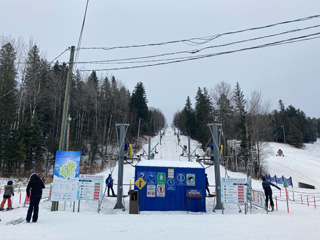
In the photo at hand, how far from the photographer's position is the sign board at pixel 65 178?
9070 mm

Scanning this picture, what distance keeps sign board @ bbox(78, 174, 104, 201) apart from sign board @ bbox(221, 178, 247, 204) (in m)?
6.20

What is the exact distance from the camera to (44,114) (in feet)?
125

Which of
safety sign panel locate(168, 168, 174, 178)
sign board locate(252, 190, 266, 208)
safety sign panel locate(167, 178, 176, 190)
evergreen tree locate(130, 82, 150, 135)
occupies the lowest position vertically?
sign board locate(252, 190, 266, 208)

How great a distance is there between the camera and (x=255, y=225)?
6723mm

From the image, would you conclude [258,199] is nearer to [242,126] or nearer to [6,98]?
[242,126]

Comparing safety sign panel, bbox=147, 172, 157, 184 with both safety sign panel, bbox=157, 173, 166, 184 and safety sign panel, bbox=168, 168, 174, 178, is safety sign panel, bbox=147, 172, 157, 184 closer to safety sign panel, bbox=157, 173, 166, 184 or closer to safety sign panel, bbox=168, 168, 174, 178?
safety sign panel, bbox=157, 173, 166, 184

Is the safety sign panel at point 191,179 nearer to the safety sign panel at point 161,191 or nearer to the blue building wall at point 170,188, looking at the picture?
the blue building wall at point 170,188

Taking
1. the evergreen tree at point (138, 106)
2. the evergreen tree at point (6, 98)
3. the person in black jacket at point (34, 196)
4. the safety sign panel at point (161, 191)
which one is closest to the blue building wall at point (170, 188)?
the safety sign panel at point (161, 191)

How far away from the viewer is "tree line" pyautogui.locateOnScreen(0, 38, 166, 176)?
85.6ft

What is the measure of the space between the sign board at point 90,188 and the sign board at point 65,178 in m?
0.95

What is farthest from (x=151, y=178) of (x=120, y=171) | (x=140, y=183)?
(x=120, y=171)

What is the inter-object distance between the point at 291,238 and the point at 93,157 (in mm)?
33944

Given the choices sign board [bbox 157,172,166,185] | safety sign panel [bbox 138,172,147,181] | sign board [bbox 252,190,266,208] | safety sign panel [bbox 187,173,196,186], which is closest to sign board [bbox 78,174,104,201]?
safety sign panel [bbox 138,172,147,181]

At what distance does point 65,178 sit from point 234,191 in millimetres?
8098
